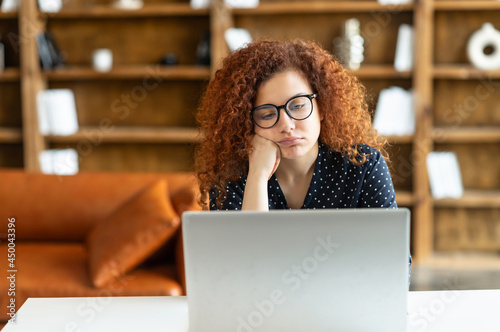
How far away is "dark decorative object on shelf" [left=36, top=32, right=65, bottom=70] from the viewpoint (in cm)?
356

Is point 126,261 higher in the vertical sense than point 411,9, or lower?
lower

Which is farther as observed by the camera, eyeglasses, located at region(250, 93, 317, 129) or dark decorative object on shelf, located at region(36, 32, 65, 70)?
dark decorative object on shelf, located at region(36, 32, 65, 70)

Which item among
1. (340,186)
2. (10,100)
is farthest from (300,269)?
(10,100)

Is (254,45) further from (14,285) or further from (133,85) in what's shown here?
(133,85)

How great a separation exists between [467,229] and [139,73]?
86.5 inches

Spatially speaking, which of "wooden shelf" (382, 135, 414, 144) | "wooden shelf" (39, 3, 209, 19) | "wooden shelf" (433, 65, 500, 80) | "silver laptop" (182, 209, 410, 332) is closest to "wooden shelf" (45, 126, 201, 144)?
"wooden shelf" (39, 3, 209, 19)

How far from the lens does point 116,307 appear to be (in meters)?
1.21

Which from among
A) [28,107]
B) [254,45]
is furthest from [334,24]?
[254,45]

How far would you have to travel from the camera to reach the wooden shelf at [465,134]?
3.45 m

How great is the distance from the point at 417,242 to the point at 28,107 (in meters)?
2.45

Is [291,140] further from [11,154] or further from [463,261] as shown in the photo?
[11,154]

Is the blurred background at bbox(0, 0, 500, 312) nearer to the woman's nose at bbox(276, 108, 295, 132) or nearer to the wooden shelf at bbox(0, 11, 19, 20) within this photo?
the wooden shelf at bbox(0, 11, 19, 20)

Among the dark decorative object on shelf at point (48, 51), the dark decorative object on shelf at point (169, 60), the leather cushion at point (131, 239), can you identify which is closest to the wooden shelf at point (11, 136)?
the dark decorative object on shelf at point (48, 51)

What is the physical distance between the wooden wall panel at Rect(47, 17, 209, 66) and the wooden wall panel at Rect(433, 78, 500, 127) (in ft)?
4.91
